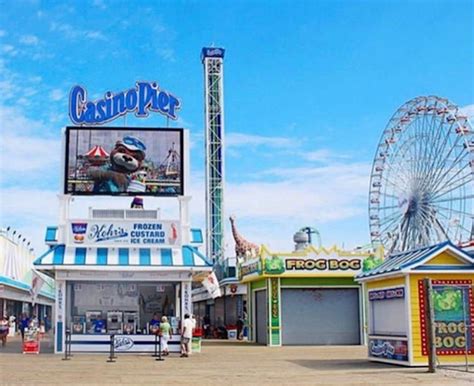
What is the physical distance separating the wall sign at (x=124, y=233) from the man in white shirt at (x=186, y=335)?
12.2 ft

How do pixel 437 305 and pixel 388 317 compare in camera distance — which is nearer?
pixel 437 305

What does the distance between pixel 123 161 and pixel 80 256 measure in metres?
4.23

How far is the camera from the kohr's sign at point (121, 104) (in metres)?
30.5

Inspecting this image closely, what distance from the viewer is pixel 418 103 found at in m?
41.0

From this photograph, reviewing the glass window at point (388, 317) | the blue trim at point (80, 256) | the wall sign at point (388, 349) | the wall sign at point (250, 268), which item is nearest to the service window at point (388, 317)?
the glass window at point (388, 317)

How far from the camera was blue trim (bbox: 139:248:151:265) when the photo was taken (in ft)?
91.4

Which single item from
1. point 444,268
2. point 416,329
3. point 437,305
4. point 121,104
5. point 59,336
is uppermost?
point 121,104

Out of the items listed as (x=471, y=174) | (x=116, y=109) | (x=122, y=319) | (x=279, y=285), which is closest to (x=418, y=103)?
(x=471, y=174)

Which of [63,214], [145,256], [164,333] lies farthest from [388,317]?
[63,214]

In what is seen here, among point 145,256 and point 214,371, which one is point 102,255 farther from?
point 214,371

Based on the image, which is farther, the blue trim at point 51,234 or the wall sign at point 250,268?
the wall sign at point 250,268

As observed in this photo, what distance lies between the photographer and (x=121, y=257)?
2811 centimetres

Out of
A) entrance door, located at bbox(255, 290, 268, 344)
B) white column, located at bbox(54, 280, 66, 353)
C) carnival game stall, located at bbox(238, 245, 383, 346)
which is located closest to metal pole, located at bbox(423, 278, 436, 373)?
white column, located at bbox(54, 280, 66, 353)

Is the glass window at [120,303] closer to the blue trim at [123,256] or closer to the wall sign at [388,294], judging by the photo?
the blue trim at [123,256]
